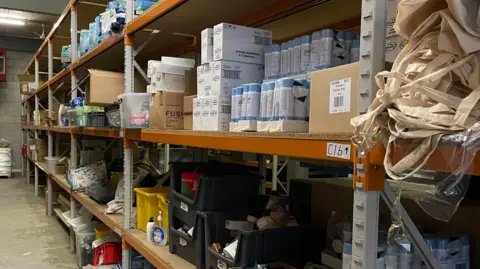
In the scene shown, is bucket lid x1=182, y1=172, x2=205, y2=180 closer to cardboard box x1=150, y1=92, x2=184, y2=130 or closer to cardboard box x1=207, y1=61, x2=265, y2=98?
cardboard box x1=150, y1=92, x2=184, y2=130

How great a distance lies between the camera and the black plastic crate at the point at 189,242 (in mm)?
1783

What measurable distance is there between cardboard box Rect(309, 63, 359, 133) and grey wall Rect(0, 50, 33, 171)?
10.2 m

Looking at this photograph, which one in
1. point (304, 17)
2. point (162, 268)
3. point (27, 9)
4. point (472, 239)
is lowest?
point (162, 268)

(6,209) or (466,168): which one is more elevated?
(466,168)

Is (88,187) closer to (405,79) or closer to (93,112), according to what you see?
(93,112)

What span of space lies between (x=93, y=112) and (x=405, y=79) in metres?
2.79

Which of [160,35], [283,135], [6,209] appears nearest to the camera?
[283,135]

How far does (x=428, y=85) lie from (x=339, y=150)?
307 mm

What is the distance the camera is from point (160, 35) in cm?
271

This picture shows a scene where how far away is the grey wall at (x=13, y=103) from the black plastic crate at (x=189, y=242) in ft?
30.3

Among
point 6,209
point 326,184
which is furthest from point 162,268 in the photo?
point 6,209

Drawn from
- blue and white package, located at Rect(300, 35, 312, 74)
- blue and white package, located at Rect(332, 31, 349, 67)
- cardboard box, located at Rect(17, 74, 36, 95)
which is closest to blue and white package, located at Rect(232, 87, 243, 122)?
blue and white package, located at Rect(300, 35, 312, 74)

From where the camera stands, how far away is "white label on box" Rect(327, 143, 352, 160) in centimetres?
95

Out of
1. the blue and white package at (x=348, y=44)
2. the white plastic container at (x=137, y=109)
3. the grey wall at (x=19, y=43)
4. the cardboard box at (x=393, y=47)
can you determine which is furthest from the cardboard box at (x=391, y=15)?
the grey wall at (x=19, y=43)
